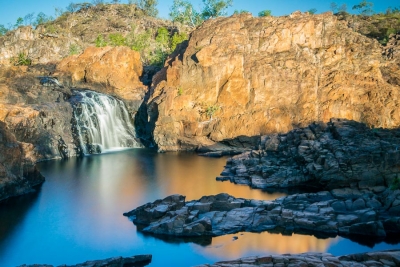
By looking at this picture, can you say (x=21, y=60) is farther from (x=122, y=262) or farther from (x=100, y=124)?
(x=122, y=262)

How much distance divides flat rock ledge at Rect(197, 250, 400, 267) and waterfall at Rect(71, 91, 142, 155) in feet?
114

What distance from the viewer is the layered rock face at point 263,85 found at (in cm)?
5119

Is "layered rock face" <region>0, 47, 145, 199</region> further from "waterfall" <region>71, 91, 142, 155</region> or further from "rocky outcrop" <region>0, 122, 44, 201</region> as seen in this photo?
"waterfall" <region>71, 91, 142, 155</region>

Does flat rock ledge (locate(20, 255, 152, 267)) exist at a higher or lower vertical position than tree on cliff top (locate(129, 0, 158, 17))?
lower

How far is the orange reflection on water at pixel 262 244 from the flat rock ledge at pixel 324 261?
11.9 feet

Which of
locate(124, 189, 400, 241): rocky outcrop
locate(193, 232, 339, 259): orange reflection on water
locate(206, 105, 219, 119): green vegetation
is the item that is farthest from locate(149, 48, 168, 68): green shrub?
locate(193, 232, 339, 259): orange reflection on water

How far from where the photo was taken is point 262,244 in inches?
864

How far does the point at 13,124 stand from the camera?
41.7 metres

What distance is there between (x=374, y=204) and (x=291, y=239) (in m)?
5.87

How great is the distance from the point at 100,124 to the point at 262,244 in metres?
33.7

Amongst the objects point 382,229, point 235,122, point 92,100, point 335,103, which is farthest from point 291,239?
point 92,100

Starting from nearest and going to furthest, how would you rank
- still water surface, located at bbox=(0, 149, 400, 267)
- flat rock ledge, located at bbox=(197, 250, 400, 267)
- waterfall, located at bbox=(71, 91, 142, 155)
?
1. flat rock ledge, located at bbox=(197, 250, 400, 267)
2. still water surface, located at bbox=(0, 149, 400, 267)
3. waterfall, located at bbox=(71, 91, 142, 155)

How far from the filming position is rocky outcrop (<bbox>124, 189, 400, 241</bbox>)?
902 inches

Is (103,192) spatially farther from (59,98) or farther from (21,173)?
(59,98)
